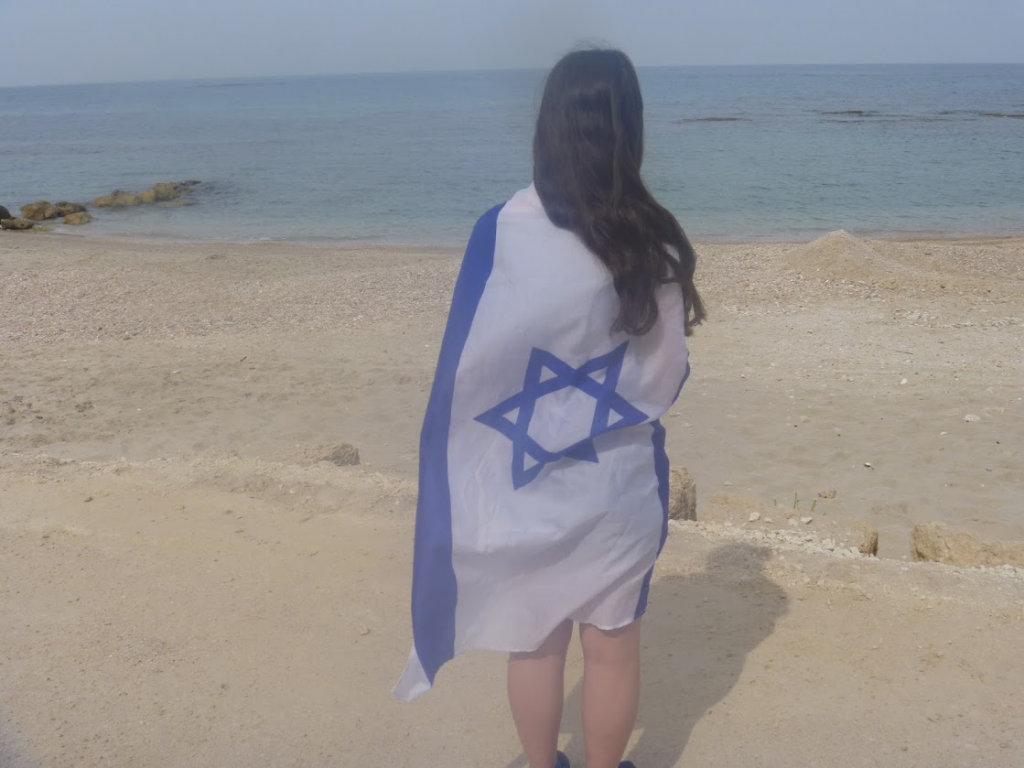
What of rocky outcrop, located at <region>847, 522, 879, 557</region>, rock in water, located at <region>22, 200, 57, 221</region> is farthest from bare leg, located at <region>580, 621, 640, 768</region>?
rock in water, located at <region>22, 200, 57, 221</region>

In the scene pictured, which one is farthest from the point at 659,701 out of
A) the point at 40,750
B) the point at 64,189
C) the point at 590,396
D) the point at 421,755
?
the point at 64,189

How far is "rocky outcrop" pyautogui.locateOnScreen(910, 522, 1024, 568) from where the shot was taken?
163 inches

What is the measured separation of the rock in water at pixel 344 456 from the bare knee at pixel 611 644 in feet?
10.6

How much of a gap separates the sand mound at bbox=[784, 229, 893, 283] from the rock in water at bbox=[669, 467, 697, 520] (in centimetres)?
700

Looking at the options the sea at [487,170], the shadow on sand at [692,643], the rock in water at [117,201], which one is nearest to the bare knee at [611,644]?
the shadow on sand at [692,643]

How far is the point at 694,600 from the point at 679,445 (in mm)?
2916

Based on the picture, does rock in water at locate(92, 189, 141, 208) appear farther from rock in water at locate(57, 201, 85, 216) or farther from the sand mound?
the sand mound

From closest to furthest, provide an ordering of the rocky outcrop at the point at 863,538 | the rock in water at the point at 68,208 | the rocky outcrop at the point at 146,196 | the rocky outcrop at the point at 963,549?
1. the rocky outcrop at the point at 963,549
2. the rocky outcrop at the point at 863,538
3. the rock in water at the point at 68,208
4. the rocky outcrop at the point at 146,196

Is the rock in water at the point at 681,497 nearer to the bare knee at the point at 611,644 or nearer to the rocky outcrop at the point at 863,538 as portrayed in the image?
the rocky outcrop at the point at 863,538

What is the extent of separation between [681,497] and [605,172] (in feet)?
9.35

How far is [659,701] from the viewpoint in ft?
10.1

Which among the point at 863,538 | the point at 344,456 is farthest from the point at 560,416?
the point at 344,456

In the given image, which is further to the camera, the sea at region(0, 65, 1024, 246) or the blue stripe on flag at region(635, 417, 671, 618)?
the sea at region(0, 65, 1024, 246)

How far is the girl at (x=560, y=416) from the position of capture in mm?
2152
